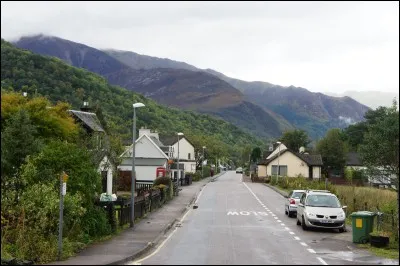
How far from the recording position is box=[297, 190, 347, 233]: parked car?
81.5 ft

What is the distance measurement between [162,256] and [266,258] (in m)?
3.13

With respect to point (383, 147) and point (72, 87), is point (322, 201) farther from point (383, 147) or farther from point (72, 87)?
point (72, 87)

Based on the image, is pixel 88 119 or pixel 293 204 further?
pixel 88 119

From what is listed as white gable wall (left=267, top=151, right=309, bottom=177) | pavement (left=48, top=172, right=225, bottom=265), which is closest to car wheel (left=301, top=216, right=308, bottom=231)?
pavement (left=48, top=172, right=225, bottom=265)

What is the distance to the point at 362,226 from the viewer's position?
824 inches

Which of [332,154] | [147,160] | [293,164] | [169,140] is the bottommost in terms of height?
[293,164]

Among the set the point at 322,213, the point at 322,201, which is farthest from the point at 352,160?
the point at 322,213

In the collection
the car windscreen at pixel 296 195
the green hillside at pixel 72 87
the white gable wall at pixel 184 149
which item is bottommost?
the car windscreen at pixel 296 195

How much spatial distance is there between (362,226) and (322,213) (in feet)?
13.4

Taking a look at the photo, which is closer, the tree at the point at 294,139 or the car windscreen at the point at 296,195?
the car windscreen at the point at 296,195

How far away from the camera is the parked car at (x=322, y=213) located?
24844 mm

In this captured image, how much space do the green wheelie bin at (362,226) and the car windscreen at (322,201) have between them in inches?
187

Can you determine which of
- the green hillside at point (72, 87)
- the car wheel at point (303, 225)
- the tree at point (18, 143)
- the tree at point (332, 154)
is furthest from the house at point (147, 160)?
the car wheel at point (303, 225)

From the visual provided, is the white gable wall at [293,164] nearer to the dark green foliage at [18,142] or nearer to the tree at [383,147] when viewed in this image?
the tree at [383,147]
